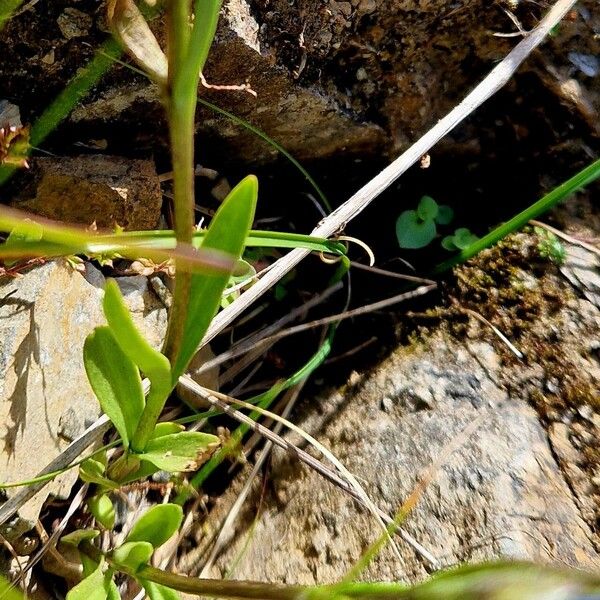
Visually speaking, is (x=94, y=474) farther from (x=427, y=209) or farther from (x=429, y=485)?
(x=427, y=209)

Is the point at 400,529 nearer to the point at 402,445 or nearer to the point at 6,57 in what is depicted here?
the point at 402,445

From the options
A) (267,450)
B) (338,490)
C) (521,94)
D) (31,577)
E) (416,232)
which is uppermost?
(521,94)

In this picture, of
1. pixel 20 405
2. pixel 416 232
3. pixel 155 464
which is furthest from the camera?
pixel 416 232

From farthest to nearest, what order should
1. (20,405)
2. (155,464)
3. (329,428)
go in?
(329,428) → (20,405) → (155,464)

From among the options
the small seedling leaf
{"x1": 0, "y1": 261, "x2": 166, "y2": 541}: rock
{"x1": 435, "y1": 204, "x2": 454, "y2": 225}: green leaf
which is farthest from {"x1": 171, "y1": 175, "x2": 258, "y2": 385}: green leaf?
{"x1": 435, "y1": 204, "x2": 454, "y2": 225}: green leaf

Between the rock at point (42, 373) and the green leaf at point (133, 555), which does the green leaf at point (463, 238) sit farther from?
the green leaf at point (133, 555)

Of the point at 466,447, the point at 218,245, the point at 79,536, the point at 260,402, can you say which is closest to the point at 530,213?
the point at 466,447

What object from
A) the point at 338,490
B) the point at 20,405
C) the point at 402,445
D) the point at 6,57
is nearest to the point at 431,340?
the point at 402,445
